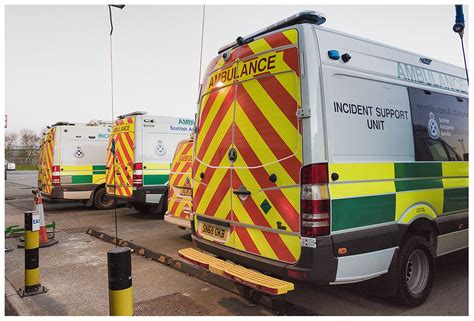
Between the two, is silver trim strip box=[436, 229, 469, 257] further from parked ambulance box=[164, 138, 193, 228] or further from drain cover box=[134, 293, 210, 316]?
parked ambulance box=[164, 138, 193, 228]

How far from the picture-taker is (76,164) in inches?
451

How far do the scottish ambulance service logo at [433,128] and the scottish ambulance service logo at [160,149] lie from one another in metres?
6.72

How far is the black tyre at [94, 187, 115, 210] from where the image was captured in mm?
11584

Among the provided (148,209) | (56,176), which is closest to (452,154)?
(148,209)

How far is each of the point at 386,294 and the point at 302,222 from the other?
1282 mm

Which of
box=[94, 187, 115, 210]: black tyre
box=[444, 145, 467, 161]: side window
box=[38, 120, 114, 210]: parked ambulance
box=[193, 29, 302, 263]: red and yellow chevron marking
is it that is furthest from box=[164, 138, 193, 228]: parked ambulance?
box=[38, 120, 114, 210]: parked ambulance

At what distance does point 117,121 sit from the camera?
1033cm

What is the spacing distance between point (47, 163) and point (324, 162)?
10.5 m

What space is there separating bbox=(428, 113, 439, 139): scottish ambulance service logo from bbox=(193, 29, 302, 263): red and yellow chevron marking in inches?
70.9

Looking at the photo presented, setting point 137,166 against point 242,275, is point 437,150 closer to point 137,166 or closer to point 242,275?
point 242,275

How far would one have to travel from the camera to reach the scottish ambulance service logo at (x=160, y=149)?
971 cm

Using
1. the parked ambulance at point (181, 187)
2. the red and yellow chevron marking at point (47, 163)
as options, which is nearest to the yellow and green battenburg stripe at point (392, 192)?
the parked ambulance at point (181, 187)

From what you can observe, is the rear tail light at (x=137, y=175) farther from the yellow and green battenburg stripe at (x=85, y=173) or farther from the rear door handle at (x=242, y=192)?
the rear door handle at (x=242, y=192)

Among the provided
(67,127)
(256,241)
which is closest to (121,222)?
(67,127)
